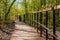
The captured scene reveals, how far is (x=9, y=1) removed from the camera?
47.4 ft

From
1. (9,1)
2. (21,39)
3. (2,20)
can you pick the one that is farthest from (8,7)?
(21,39)

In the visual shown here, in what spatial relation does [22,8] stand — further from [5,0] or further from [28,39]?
[28,39]

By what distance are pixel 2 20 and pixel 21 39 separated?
6.96 metres

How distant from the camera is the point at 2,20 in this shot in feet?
43.7

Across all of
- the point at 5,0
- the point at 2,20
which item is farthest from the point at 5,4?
the point at 2,20

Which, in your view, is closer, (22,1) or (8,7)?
(8,7)

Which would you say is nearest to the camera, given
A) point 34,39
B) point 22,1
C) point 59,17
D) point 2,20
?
point 34,39

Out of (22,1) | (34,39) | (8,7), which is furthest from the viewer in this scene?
(22,1)

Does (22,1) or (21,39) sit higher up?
(22,1)

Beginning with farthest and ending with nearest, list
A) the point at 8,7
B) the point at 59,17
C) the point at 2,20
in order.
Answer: the point at 8,7 → the point at 2,20 → the point at 59,17

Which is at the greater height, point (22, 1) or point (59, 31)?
point (22, 1)

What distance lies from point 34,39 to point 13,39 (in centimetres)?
68

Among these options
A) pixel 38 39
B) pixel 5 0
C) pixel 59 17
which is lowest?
pixel 38 39

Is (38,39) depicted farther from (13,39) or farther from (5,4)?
(5,4)
